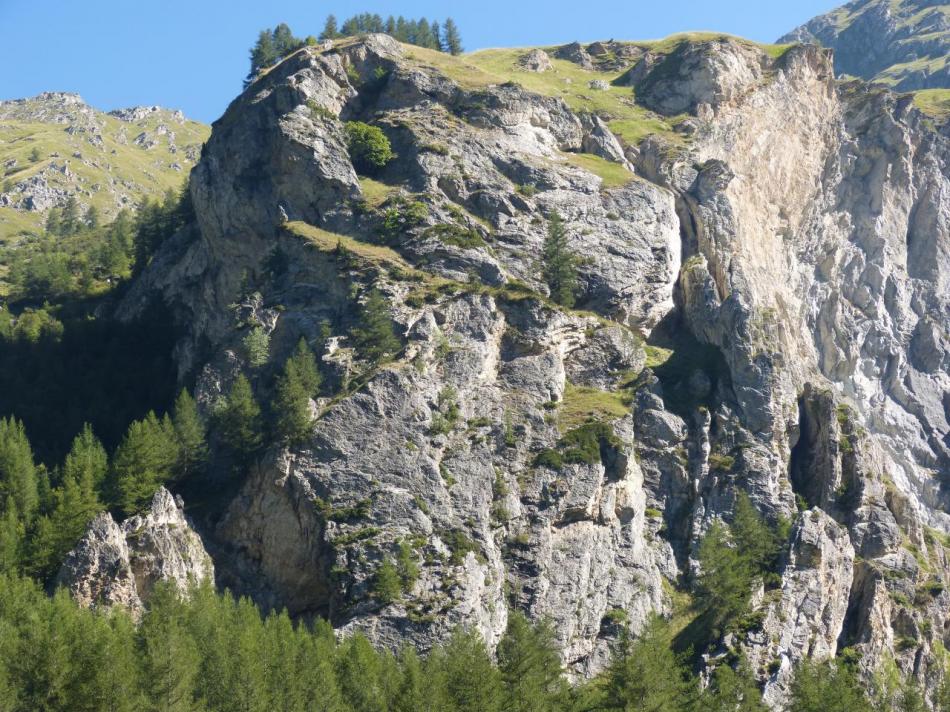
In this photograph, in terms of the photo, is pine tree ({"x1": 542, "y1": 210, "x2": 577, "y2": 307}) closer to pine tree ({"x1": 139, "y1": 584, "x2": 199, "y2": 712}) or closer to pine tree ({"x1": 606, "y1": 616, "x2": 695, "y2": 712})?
pine tree ({"x1": 606, "y1": 616, "x2": 695, "y2": 712})

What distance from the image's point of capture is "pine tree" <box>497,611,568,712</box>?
6147 centimetres

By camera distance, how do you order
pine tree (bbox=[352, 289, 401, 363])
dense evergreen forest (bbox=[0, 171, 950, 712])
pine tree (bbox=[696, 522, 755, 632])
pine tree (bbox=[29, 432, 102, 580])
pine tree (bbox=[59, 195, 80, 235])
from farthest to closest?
pine tree (bbox=[59, 195, 80, 235]) < pine tree (bbox=[352, 289, 401, 363]) < pine tree (bbox=[696, 522, 755, 632]) < pine tree (bbox=[29, 432, 102, 580]) < dense evergreen forest (bbox=[0, 171, 950, 712])

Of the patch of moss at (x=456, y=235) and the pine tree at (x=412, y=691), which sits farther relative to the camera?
the patch of moss at (x=456, y=235)

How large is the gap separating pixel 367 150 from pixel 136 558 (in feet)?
173

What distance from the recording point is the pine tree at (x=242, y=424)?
82.2 meters

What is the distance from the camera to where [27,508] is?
249ft

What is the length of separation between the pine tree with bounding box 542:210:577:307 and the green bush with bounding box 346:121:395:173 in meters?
19.7

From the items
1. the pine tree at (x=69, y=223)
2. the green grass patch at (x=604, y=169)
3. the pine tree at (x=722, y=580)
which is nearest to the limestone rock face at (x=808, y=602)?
the pine tree at (x=722, y=580)

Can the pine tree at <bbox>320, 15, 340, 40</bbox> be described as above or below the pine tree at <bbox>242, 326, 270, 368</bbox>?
above

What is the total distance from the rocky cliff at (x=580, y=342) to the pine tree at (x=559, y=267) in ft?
4.59

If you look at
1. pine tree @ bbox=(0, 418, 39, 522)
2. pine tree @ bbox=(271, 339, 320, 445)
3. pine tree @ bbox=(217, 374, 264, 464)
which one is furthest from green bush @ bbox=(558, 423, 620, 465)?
pine tree @ bbox=(0, 418, 39, 522)

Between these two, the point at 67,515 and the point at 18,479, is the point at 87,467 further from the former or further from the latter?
the point at 67,515

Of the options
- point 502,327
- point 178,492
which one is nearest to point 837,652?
point 502,327

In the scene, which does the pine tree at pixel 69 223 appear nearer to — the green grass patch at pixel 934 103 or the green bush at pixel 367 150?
the green bush at pixel 367 150
